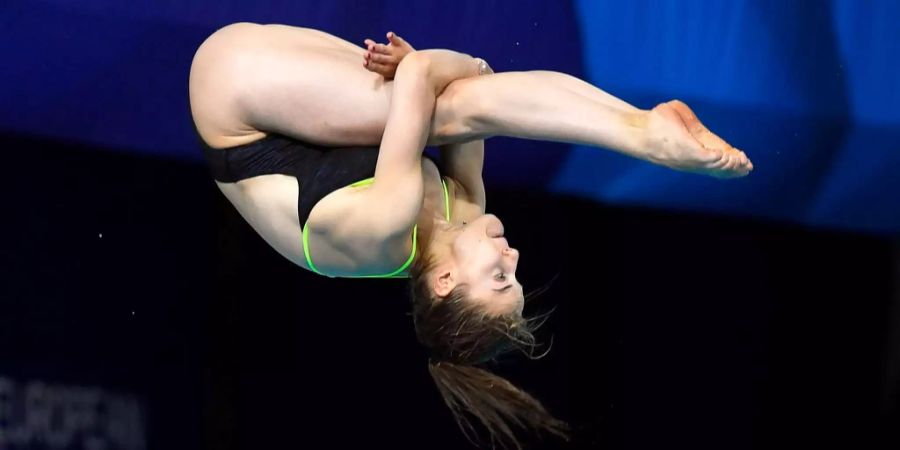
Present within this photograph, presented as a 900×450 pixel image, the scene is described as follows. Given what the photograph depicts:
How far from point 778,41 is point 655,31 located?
14.3 inches

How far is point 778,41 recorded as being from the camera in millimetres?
3271

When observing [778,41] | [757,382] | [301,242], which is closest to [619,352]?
[757,382]

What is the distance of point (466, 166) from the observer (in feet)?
6.74

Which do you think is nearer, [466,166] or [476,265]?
[476,265]

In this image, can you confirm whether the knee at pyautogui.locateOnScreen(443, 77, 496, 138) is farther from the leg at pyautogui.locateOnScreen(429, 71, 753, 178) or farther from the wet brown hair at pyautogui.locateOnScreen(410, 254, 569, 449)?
the wet brown hair at pyautogui.locateOnScreen(410, 254, 569, 449)

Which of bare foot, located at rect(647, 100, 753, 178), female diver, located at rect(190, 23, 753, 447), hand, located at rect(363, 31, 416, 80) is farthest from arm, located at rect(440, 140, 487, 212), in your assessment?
bare foot, located at rect(647, 100, 753, 178)

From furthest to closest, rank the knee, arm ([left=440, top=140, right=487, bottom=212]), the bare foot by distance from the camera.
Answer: arm ([left=440, top=140, right=487, bottom=212]), the knee, the bare foot

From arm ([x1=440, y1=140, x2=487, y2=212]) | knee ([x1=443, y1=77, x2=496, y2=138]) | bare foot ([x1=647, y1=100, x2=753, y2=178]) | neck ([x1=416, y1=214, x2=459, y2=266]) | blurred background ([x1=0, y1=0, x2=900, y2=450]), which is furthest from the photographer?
blurred background ([x1=0, y1=0, x2=900, y2=450])

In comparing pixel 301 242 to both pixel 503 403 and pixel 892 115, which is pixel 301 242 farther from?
pixel 892 115

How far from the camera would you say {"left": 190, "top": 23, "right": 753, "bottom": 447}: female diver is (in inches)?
67.6

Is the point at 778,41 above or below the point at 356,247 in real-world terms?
above

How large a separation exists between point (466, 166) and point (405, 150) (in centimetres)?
32

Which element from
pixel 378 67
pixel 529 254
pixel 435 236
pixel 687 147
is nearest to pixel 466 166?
pixel 435 236

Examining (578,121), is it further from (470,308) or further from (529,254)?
(529,254)
